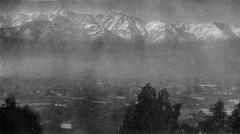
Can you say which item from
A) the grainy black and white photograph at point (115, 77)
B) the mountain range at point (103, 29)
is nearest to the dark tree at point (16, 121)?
the grainy black and white photograph at point (115, 77)

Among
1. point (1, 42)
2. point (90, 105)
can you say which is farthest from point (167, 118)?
point (1, 42)

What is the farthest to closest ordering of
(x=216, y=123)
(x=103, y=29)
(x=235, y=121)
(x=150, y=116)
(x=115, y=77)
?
Result: 1. (x=103, y=29)
2. (x=115, y=77)
3. (x=216, y=123)
4. (x=235, y=121)
5. (x=150, y=116)

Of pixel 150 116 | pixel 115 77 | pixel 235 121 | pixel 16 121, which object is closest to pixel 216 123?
pixel 235 121

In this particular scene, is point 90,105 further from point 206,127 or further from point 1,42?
point 1,42

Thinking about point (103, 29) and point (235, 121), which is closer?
point (235, 121)

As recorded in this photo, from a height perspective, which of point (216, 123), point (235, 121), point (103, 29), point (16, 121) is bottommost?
point (216, 123)

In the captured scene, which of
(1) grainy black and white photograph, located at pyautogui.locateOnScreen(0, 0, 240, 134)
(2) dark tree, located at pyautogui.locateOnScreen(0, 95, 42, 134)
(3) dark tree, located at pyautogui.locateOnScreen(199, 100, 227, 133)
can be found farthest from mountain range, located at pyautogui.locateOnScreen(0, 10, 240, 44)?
(2) dark tree, located at pyautogui.locateOnScreen(0, 95, 42, 134)

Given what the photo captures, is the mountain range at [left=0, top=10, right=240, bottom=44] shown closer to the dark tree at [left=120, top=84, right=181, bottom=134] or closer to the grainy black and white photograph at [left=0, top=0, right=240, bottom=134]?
the grainy black and white photograph at [left=0, top=0, right=240, bottom=134]

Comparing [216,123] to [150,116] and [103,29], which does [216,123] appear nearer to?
[150,116]
